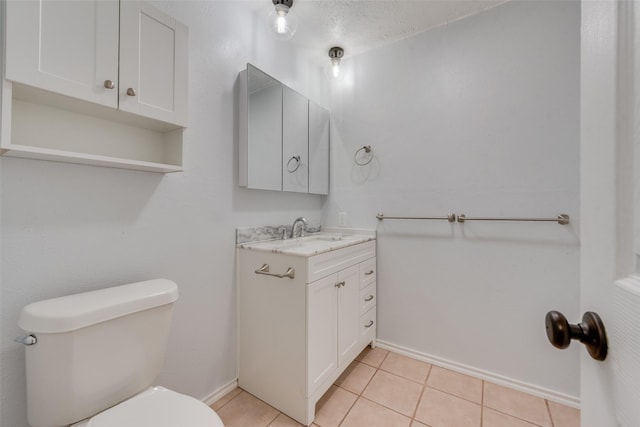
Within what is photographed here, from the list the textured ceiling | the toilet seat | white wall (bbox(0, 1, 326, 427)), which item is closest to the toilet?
the toilet seat

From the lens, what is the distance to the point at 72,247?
3.35ft

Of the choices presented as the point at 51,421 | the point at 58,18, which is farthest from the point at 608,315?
the point at 58,18

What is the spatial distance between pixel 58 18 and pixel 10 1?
10 cm

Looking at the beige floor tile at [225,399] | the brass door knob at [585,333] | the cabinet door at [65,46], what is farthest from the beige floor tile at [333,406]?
the cabinet door at [65,46]

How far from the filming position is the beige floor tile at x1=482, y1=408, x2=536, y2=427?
1361 millimetres

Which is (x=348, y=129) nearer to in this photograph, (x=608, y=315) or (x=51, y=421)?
(x=608, y=315)

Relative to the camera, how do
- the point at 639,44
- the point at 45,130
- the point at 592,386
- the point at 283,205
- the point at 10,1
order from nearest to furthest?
the point at 639,44 < the point at 592,386 < the point at 10,1 < the point at 45,130 < the point at 283,205

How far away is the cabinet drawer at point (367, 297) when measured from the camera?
1889 mm

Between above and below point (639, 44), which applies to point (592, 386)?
below

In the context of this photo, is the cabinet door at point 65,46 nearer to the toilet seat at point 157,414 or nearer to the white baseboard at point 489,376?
the toilet seat at point 157,414

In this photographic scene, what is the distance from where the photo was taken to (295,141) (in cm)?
203

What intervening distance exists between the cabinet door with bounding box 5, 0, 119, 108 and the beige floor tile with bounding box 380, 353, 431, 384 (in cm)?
215

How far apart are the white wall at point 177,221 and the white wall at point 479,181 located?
0.90 m

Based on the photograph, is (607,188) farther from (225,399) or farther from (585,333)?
(225,399)
